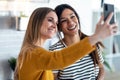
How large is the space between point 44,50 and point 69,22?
0.51 meters

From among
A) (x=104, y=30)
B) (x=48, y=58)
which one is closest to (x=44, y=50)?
(x=48, y=58)

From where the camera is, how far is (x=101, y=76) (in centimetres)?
183

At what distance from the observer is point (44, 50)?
1115mm

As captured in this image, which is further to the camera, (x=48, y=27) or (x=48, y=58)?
(x=48, y=27)

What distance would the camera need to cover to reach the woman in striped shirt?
1.61m

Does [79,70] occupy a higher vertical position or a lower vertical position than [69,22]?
lower

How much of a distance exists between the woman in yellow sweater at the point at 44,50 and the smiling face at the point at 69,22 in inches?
14.8

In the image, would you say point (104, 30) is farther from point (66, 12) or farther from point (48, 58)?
point (66, 12)

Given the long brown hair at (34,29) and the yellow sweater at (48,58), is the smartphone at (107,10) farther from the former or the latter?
the long brown hair at (34,29)

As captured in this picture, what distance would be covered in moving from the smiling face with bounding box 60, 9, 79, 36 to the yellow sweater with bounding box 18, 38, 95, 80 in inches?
19.5

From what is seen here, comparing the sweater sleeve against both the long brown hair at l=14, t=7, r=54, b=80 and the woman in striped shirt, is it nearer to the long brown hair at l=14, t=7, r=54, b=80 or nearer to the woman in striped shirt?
the long brown hair at l=14, t=7, r=54, b=80

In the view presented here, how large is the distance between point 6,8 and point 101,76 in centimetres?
104

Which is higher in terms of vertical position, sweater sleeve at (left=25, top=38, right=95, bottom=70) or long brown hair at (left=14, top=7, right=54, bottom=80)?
long brown hair at (left=14, top=7, right=54, bottom=80)

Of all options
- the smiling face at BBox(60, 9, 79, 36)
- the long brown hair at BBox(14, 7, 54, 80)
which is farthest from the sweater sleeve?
the smiling face at BBox(60, 9, 79, 36)
